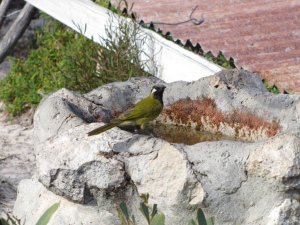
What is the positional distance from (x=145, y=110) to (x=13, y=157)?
142 inches

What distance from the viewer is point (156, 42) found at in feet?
25.4

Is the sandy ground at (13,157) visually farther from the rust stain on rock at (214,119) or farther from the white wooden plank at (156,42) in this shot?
the rust stain on rock at (214,119)

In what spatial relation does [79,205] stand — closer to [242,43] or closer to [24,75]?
[242,43]

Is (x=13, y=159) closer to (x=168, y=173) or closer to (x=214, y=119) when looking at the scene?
(x=214, y=119)

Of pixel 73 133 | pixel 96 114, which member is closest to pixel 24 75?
pixel 96 114

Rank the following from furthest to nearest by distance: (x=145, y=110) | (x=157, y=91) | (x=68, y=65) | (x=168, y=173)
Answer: (x=68, y=65) → (x=157, y=91) → (x=145, y=110) → (x=168, y=173)

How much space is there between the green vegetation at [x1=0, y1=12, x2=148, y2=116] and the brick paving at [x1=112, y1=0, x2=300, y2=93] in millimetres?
330

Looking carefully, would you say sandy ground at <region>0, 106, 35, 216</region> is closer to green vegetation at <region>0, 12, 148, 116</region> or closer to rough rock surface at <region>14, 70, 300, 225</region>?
green vegetation at <region>0, 12, 148, 116</region>

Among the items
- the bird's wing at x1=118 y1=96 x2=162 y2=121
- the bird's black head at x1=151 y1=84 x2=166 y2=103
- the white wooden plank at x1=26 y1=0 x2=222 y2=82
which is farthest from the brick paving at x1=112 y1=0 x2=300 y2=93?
the bird's wing at x1=118 y1=96 x2=162 y2=121

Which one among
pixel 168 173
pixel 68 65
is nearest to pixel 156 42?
pixel 68 65

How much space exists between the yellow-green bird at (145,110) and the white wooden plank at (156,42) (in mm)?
1478

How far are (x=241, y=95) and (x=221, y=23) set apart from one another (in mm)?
2143

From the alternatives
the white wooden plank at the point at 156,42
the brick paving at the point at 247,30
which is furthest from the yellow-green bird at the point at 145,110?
→ the white wooden plank at the point at 156,42

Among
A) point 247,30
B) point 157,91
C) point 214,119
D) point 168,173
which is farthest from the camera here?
point 247,30
